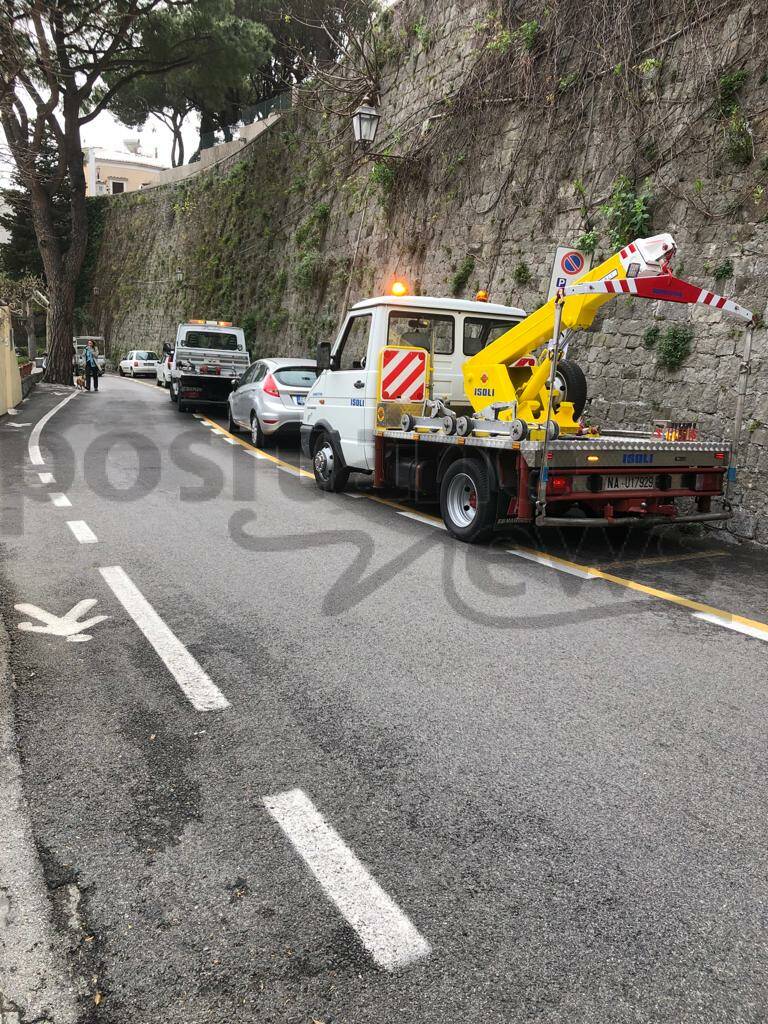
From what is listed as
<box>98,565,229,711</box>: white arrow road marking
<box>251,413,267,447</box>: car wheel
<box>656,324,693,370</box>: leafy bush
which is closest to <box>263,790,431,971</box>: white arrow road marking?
<box>98,565,229,711</box>: white arrow road marking

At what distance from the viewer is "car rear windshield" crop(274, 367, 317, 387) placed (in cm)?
1379

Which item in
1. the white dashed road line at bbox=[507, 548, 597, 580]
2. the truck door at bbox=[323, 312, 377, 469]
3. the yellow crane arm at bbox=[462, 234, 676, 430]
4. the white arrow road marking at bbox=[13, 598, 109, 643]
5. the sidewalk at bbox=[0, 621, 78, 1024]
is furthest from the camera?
the truck door at bbox=[323, 312, 377, 469]

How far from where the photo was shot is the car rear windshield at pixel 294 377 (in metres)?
13.8

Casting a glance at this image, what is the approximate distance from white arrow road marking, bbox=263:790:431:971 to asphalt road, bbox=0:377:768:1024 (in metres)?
0.01

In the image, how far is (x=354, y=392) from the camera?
934cm

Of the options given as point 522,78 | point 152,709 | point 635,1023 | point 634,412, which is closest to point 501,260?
point 522,78

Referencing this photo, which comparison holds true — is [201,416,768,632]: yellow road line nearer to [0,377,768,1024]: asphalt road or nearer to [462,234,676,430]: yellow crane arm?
[0,377,768,1024]: asphalt road

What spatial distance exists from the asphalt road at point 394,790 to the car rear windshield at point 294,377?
7610 millimetres

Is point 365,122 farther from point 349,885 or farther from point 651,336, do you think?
point 349,885

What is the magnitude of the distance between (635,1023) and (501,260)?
14352 mm

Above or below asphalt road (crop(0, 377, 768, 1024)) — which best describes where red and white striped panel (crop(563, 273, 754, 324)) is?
above

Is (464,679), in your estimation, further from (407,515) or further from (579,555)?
(407,515)

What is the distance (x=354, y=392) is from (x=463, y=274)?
25.2 ft

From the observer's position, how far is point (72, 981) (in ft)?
7.09
